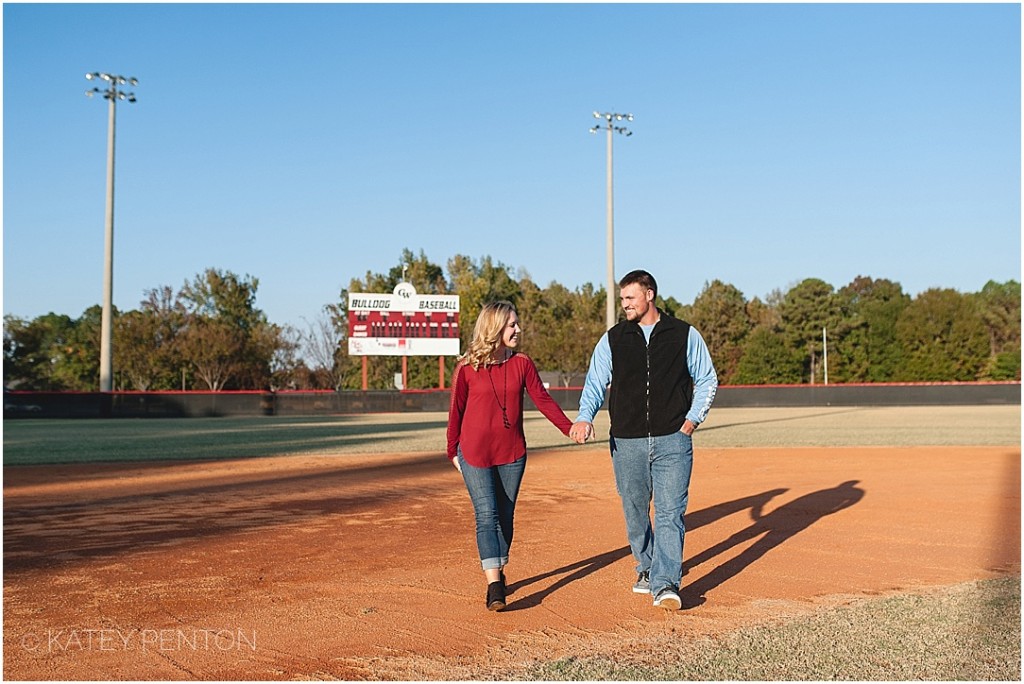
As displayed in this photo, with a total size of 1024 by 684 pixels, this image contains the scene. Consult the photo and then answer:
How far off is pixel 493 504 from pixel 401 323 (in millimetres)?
42509

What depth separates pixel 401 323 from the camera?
156ft

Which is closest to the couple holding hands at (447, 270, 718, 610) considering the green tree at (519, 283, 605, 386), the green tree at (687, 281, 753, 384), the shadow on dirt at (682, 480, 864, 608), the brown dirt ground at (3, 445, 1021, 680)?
the brown dirt ground at (3, 445, 1021, 680)

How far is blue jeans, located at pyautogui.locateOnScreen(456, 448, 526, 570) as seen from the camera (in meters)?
5.35

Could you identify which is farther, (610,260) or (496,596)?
(610,260)

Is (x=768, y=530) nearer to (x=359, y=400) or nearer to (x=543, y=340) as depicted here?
(x=359, y=400)

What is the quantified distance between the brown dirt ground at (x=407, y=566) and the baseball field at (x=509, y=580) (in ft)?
0.08

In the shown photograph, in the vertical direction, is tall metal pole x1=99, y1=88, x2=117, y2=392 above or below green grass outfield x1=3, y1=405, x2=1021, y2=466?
above

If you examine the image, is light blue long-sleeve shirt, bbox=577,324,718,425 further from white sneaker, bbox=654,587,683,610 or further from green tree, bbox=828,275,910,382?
green tree, bbox=828,275,910,382

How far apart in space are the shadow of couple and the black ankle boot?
16cm

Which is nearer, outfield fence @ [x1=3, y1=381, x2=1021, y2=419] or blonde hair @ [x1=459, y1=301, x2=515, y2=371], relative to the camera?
blonde hair @ [x1=459, y1=301, x2=515, y2=371]

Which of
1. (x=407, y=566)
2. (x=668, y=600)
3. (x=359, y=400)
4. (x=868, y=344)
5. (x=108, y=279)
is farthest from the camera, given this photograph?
(x=868, y=344)

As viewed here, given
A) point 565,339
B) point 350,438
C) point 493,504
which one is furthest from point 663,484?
point 565,339

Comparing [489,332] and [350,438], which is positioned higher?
[489,332]

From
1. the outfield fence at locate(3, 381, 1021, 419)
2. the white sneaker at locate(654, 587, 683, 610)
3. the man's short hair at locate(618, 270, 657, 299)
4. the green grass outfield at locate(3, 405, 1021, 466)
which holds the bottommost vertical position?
the green grass outfield at locate(3, 405, 1021, 466)
